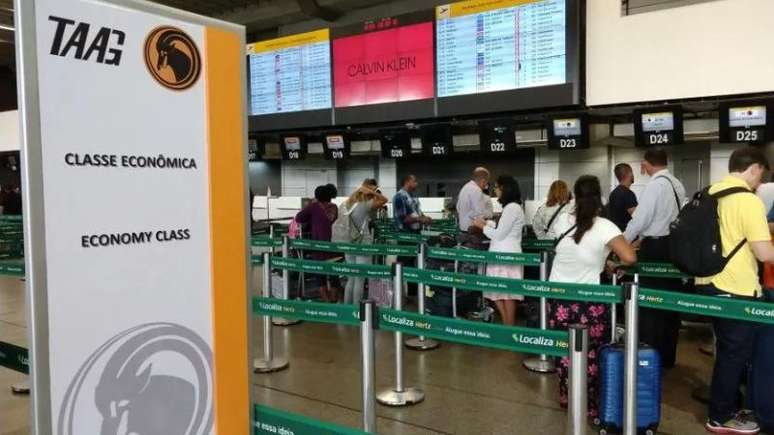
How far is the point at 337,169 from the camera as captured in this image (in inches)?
553

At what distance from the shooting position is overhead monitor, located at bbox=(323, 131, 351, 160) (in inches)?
376

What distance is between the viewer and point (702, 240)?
11.2 ft

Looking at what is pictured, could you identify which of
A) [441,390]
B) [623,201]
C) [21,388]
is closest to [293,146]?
[623,201]

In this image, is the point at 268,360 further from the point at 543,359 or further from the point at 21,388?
the point at 543,359

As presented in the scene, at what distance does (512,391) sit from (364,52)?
223 inches

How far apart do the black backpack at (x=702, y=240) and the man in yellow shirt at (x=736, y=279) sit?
0.11 feet

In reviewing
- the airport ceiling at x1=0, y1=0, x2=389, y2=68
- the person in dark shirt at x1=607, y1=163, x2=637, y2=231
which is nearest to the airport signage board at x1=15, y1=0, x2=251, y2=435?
the person in dark shirt at x1=607, y1=163, x2=637, y2=231

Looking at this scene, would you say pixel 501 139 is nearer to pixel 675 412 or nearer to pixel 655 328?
pixel 655 328

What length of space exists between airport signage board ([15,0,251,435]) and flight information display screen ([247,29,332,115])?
7699 mm

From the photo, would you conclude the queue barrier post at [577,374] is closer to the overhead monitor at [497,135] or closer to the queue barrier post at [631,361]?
the queue barrier post at [631,361]

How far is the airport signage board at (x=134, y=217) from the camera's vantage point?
105cm

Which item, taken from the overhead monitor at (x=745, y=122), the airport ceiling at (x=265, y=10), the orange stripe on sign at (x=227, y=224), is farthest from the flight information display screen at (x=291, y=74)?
the orange stripe on sign at (x=227, y=224)

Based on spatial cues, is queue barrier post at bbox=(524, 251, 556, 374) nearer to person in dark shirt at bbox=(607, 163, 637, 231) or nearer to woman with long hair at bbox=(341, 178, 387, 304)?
person in dark shirt at bbox=(607, 163, 637, 231)

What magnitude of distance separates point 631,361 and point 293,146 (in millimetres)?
7798
